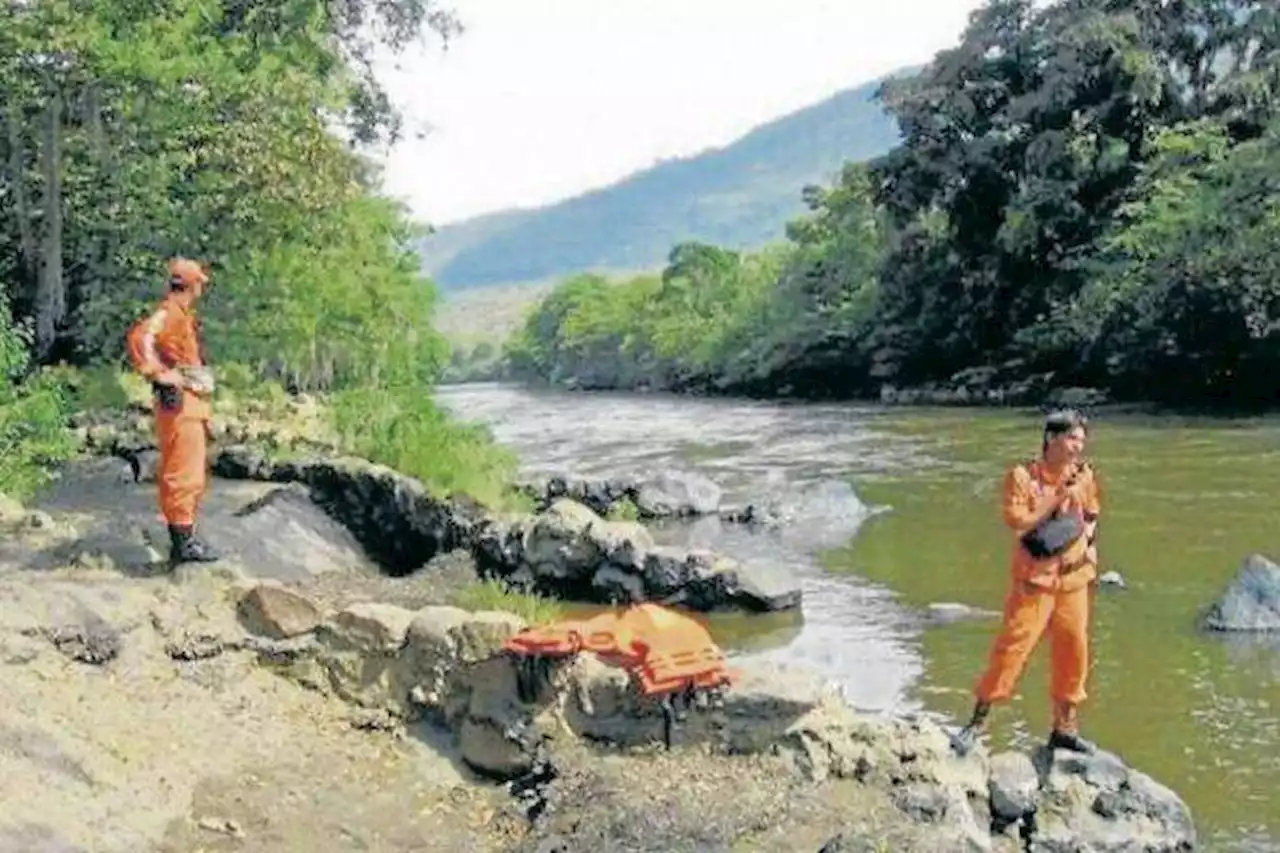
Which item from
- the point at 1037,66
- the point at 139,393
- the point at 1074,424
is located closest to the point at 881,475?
the point at 139,393

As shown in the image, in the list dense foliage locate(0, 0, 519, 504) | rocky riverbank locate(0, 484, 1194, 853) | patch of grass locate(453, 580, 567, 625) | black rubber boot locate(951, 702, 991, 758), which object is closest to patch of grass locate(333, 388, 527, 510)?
dense foliage locate(0, 0, 519, 504)

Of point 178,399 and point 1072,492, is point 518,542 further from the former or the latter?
point 1072,492

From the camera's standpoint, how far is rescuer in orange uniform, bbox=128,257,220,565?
8773 mm

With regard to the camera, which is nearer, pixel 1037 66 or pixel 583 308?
pixel 1037 66

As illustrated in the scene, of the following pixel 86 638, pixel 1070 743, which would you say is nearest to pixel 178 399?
pixel 86 638

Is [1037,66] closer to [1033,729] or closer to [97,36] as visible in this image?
[97,36]

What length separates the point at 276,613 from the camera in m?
8.17

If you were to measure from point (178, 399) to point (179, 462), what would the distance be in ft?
1.36

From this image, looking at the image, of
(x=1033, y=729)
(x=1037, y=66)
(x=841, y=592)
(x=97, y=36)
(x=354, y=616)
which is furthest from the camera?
→ (x=1037, y=66)

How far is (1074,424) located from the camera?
7.57 meters

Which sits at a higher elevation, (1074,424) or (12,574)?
(1074,424)

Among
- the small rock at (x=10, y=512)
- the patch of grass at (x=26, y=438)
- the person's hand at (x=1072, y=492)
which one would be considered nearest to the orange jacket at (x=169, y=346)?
the small rock at (x=10, y=512)

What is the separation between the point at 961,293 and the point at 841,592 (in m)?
39.2

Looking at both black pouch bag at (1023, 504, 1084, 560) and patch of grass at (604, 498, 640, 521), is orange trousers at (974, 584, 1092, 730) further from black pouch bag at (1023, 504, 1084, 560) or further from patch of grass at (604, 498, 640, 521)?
→ patch of grass at (604, 498, 640, 521)
